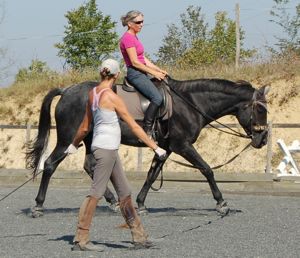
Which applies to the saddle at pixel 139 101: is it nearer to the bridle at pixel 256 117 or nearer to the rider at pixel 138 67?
the rider at pixel 138 67

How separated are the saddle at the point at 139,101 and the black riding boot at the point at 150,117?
0.14m

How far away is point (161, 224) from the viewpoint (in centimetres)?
1127

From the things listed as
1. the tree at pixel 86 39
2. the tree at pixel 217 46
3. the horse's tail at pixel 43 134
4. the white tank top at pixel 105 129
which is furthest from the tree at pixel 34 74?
the white tank top at pixel 105 129

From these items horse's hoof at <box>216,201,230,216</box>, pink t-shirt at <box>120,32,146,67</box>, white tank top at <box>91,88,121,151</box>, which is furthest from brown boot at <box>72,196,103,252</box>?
pink t-shirt at <box>120,32,146,67</box>

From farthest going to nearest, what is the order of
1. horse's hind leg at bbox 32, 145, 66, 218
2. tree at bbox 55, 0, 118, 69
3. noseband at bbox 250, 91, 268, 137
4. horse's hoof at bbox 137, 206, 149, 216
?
1. tree at bbox 55, 0, 118, 69
2. noseband at bbox 250, 91, 268, 137
3. horse's hoof at bbox 137, 206, 149, 216
4. horse's hind leg at bbox 32, 145, 66, 218

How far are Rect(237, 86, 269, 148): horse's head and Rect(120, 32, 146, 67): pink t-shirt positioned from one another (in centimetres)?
190

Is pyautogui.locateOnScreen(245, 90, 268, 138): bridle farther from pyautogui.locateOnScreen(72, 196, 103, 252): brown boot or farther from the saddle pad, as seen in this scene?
pyautogui.locateOnScreen(72, 196, 103, 252): brown boot

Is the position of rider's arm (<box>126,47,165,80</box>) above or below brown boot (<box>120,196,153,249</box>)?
above

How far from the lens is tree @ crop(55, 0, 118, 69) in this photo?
4994 centimetres

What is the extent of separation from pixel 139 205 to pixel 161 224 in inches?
62.7

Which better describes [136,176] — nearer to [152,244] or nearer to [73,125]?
[73,125]

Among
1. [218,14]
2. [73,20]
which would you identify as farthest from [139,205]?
[218,14]

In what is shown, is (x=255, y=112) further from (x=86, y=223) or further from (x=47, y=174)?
(x=86, y=223)

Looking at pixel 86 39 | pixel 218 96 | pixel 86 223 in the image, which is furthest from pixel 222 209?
pixel 86 39
